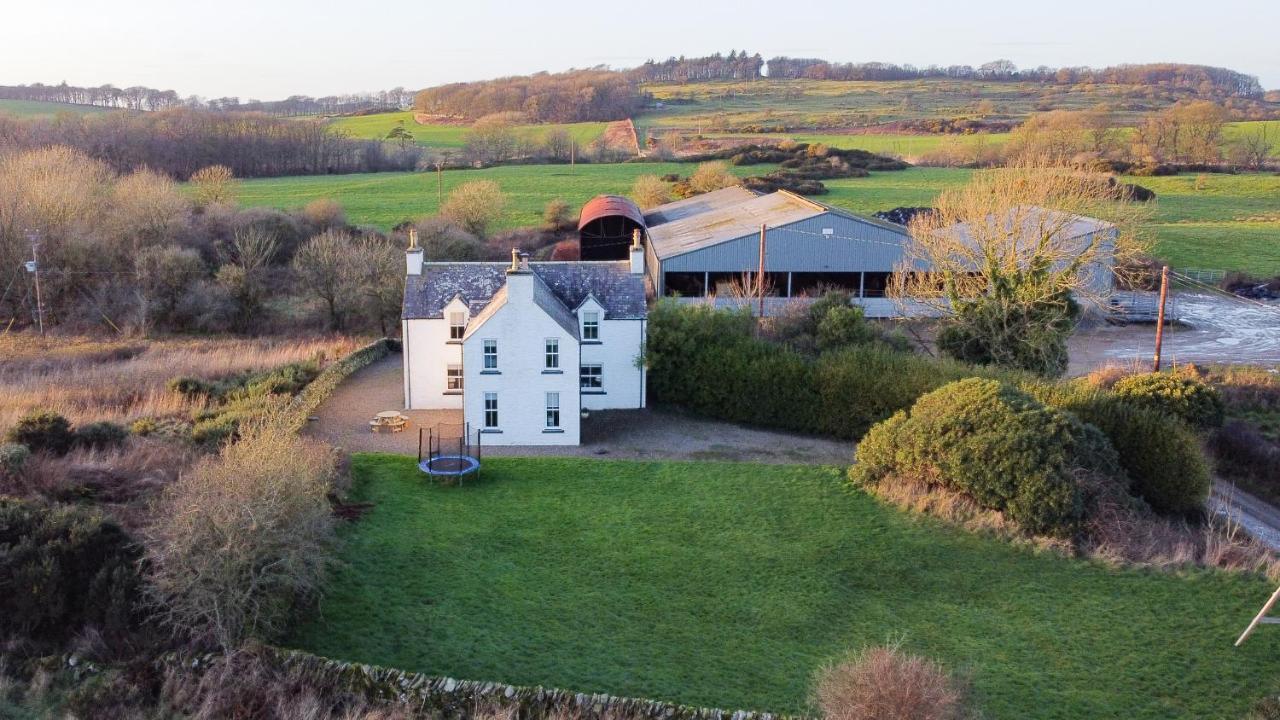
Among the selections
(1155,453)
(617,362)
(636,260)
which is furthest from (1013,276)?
(617,362)

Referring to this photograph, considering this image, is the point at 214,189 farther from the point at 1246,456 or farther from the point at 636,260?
the point at 1246,456

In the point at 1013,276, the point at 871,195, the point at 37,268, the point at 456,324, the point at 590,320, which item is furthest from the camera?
the point at 871,195

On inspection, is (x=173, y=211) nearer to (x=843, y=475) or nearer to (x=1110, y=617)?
(x=843, y=475)

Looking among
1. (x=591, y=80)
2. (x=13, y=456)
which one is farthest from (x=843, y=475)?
(x=591, y=80)

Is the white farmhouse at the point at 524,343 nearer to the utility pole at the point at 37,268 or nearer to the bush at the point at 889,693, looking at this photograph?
the bush at the point at 889,693

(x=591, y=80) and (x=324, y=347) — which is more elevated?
(x=591, y=80)

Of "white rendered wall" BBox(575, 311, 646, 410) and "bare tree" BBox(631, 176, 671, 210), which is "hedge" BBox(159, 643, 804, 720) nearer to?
"white rendered wall" BBox(575, 311, 646, 410)
